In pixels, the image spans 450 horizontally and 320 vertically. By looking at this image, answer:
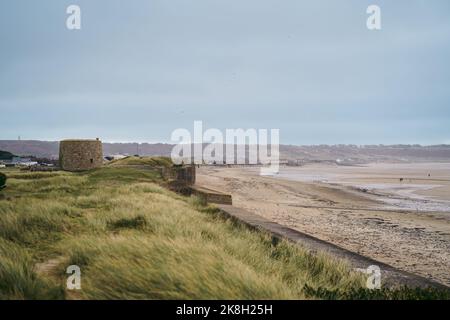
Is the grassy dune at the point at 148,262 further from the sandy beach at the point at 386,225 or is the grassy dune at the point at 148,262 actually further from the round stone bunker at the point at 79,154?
the round stone bunker at the point at 79,154

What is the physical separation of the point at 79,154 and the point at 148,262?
23.3 metres

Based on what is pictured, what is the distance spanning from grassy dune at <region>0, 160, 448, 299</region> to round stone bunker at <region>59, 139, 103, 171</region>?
17.9 m

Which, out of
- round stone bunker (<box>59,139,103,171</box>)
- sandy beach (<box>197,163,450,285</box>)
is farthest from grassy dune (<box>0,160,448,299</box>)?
round stone bunker (<box>59,139,103,171</box>)

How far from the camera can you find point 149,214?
25.6 feet

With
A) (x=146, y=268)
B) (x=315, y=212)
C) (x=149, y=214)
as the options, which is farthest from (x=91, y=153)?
(x=146, y=268)

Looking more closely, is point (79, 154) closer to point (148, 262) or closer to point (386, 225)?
point (386, 225)

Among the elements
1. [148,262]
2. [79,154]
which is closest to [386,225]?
[148,262]

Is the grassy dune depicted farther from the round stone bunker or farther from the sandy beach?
the round stone bunker

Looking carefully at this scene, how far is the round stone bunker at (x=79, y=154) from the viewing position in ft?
83.3

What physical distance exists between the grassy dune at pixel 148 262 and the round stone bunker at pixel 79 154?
17.9 m

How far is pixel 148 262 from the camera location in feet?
13.5

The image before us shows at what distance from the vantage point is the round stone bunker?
83.3 ft
